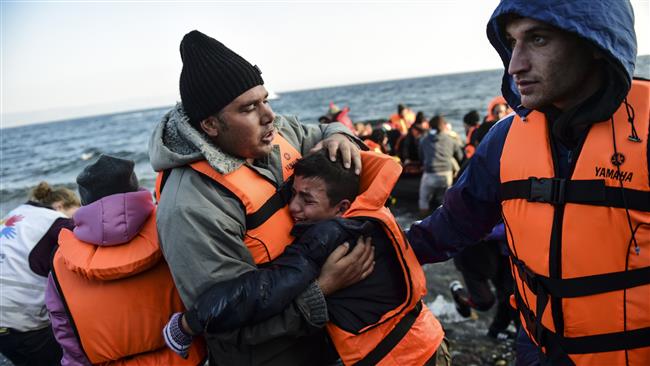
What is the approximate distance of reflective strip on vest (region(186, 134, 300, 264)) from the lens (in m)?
2.10

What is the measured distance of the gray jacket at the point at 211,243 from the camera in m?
1.93

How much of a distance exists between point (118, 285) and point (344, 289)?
1276 millimetres

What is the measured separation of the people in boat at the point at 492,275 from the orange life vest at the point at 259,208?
270cm

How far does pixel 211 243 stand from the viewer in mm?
1934

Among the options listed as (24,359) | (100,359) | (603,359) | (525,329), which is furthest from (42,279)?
(603,359)

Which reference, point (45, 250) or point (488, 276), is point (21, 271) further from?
point (488, 276)

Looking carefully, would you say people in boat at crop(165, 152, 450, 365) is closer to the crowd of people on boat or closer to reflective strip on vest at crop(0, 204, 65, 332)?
the crowd of people on boat

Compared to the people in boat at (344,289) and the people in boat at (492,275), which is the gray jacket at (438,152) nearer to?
the people in boat at (492,275)

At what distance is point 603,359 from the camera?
1.61 metres

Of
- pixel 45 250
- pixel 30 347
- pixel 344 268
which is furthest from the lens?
pixel 30 347

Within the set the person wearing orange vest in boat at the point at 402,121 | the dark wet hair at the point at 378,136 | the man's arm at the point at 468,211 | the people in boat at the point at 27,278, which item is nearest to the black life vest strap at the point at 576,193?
the man's arm at the point at 468,211

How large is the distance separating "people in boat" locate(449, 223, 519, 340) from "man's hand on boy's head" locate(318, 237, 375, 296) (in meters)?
2.47

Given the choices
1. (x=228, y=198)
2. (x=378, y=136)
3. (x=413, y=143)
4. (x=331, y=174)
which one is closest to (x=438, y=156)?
(x=378, y=136)

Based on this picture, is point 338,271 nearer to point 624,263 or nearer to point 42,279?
point 624,263
